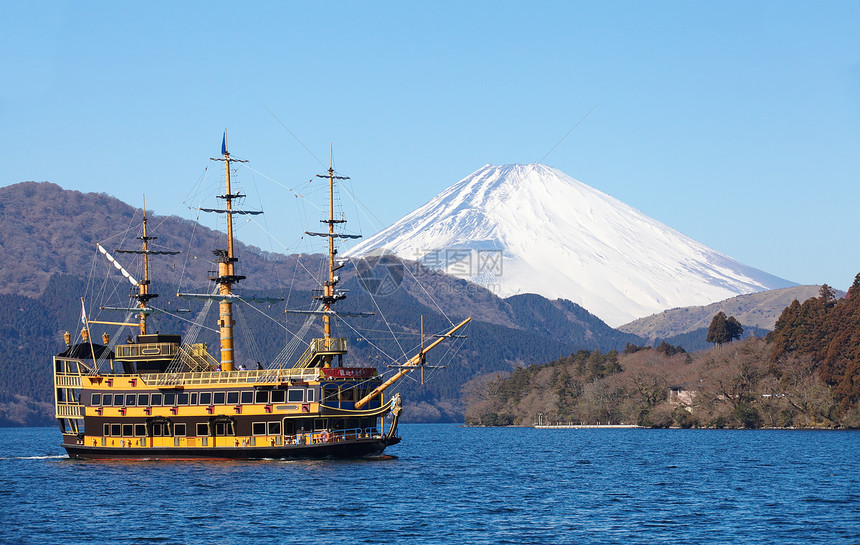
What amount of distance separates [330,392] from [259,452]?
5.36 meters

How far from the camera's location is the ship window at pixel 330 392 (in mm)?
65188

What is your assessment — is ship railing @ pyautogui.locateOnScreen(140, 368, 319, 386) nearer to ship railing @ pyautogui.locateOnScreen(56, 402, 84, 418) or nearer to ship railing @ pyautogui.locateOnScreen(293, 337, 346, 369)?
ship railing @ pyautogui.locateOnScreen(293, 337, 346, 369)

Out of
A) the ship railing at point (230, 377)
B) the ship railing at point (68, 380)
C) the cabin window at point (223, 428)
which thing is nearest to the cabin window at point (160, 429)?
the ship railing at point (230, 377)

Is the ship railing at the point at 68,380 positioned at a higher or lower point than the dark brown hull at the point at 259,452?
higher

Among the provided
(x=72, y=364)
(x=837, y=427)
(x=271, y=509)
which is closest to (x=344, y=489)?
(x=271, y=509)

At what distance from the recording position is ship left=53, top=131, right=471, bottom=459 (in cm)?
6538

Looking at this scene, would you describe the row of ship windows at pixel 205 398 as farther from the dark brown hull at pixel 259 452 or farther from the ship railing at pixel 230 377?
the dark brown hull at pixel 259 452

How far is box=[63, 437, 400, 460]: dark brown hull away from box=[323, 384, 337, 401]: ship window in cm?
252

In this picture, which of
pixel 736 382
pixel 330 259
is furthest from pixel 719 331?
pixel 330 259

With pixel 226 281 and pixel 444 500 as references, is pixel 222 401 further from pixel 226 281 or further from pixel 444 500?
pixel 444 500

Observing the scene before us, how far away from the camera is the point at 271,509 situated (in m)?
46.7

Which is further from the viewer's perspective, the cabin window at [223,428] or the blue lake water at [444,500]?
the cabin window at [223,428]

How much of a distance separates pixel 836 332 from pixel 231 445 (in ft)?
241

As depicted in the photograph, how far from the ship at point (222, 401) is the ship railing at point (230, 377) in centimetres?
6
